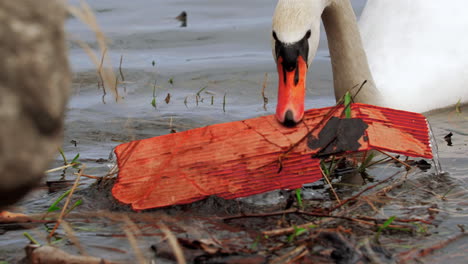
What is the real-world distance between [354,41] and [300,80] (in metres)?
1.34

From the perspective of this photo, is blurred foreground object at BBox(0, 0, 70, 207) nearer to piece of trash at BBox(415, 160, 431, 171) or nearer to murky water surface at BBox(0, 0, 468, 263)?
murky water surface at BBox(0, 0, 468, 263)

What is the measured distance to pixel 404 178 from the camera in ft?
11.1

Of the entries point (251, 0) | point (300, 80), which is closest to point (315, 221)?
point (300, 80)

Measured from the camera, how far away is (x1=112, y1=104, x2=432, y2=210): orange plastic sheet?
266cm

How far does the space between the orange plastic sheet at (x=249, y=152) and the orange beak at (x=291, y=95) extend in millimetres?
47

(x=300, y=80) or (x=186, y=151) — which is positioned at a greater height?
(x=300, y=80)

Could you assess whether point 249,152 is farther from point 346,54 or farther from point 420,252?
point 346,54

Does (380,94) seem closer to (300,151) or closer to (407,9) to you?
(407,9)

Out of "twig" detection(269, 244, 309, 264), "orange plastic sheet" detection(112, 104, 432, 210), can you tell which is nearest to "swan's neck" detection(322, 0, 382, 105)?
"orange plastic sheet" detection(112, 104, 432, 210)

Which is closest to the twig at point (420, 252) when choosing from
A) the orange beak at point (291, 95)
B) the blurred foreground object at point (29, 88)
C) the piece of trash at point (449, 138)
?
the orange beak at point (291, 95)

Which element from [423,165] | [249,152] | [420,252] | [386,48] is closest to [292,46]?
[249,152]

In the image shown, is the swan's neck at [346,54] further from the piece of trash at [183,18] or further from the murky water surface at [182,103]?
the piece of trash at [183,18]

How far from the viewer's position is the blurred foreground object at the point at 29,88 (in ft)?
3.93

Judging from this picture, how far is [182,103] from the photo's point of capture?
17.9 ft
